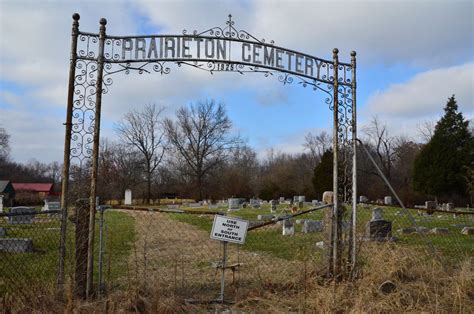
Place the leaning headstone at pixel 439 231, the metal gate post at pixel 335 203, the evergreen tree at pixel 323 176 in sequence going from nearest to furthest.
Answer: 1. the metal gate post at pixel 335 203
2. the leaning headstone at pixel 439 231
3. the evergreen tree at pixel 323 176

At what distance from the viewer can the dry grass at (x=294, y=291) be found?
5.02m

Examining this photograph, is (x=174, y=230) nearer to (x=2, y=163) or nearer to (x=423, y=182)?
(x=423, y=182)

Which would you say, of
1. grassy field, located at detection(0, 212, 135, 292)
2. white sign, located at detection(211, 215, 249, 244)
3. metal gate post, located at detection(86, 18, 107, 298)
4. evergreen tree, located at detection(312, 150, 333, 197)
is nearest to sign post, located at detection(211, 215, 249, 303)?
white sign, located at detection(211, 215, 249, 244)

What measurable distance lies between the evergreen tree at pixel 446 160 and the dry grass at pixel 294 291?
31.9 meters

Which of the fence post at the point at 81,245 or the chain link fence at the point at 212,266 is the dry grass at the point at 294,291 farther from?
the fence post at the point at 81,245

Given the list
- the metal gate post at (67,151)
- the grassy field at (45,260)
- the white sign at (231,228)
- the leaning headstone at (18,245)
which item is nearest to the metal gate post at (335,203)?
the white sign at (231,228)

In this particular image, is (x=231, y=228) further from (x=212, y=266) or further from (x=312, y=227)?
(x=312, y=227)

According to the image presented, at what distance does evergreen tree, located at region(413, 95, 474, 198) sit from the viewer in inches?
1423

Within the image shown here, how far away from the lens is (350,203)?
7.33 m

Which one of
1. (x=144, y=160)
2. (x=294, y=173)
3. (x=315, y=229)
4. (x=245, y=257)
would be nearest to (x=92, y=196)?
(x=245, y=257)

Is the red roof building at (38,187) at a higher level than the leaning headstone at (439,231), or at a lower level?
higher

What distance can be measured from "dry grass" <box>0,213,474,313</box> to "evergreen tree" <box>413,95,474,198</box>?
31913mm

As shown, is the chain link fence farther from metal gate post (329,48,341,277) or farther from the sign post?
the sign post

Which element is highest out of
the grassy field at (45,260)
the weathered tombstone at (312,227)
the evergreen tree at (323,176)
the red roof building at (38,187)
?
the evergreen tree at (323,176)
